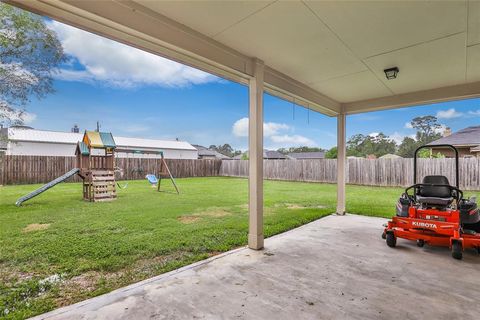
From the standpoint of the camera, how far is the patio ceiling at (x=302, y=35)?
79.0 inches

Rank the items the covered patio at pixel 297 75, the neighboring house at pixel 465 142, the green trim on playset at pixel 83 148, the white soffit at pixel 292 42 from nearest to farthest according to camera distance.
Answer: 1. the covered patio at pixel 297 75
2. the white soffit at pixel 292 42
3. the green trim on playset at pixel 83 148
4. the neighboring house at pixel 465 142

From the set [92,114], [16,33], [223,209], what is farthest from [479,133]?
[16,33]

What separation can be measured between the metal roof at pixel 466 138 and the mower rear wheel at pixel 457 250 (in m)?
8.70

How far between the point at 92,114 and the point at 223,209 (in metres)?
4.47

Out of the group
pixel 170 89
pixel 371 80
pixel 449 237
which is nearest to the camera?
pixel 449 237

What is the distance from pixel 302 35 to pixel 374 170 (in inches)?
371

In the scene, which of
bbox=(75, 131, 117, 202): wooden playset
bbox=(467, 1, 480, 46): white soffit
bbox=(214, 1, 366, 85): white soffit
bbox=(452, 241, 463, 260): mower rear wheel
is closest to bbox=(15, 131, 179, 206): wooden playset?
bbox=(75, 131, 117, 202): wooden playset

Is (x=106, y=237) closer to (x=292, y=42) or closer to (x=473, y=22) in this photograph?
(x=292, y=42)

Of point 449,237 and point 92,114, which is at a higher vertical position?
point 92,114

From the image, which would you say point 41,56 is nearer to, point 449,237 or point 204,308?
point 204,308

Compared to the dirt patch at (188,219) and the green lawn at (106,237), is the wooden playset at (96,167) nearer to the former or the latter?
the green lawn at (106,237)

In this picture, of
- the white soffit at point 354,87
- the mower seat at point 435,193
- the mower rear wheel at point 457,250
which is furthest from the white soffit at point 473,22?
the mower rear wheel at point 457,250

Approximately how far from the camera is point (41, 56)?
494cm

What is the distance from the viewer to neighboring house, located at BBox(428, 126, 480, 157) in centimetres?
911
